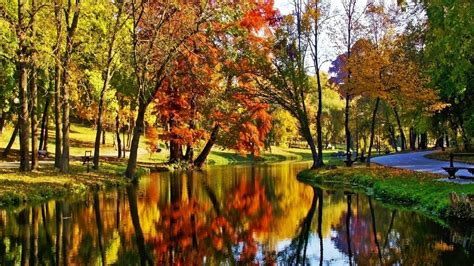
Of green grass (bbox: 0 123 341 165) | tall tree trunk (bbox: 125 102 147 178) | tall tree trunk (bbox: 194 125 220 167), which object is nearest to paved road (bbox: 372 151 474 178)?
green grass (bbox: 0 123 341 165)

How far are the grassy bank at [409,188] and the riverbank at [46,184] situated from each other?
41.9 feet

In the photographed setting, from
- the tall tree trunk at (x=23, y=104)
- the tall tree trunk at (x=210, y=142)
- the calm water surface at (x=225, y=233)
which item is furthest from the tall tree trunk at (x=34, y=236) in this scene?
the tall tree trunk at (x=210, y=142)

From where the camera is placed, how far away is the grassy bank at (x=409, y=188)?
1681 centimetres

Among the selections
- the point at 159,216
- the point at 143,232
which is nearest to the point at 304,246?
the point at 143,232

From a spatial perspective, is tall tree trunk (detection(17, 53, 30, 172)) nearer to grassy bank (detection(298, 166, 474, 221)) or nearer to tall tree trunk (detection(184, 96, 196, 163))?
grassy bank (detection(298, 166, 474, 221))

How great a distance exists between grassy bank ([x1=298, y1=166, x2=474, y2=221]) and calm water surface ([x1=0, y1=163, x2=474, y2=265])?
38.4 inches

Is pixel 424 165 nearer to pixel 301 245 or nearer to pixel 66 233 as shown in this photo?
pixel 301 245

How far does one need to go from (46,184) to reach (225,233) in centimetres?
1260

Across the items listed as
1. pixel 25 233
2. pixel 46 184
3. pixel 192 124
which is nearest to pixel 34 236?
pixel 25 233

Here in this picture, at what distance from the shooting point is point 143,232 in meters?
15.0

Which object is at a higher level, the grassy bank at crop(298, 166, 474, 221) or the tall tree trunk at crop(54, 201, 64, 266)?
the grassy bank at crop(298, 166, 474, 221)

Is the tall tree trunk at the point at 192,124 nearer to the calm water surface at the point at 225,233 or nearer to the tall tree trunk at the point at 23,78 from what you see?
the tall tree trunk at the point at 23,78

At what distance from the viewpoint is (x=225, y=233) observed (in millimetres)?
15016

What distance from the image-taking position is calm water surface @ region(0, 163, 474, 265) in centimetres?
1175
